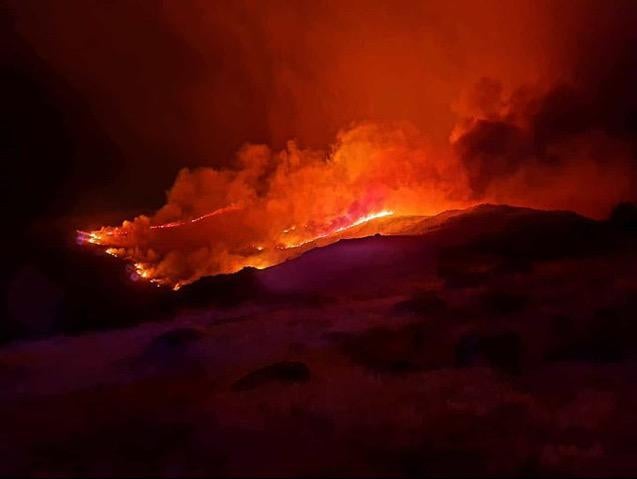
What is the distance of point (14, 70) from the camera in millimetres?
40312

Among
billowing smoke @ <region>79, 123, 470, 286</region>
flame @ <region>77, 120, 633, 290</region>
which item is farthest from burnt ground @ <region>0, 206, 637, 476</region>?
flame @ <region>77, 120, 633, 290</region>

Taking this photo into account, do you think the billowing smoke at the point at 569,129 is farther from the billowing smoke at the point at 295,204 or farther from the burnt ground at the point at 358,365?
the burnt ground at the point at 358,365

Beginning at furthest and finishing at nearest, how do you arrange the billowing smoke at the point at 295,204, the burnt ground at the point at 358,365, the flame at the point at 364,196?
the flame at the point at 364,196
the billowing smoke at the point at 295,204
the burnt ground at the point at 358,365

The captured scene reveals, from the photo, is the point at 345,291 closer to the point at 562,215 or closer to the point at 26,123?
the point at 562,215

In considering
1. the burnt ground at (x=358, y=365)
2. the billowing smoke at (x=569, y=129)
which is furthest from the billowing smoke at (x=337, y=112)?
the burnt ground at (x=358, y=365)

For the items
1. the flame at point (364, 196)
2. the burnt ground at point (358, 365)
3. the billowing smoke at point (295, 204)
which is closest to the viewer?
the burnt ground at point (358, 365)

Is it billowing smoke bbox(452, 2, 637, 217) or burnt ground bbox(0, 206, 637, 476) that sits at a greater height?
billowing smoke bbox(452, 2, 637, 217)

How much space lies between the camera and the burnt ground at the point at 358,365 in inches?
367

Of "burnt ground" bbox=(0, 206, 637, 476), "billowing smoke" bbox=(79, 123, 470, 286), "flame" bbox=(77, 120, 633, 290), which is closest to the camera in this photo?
"burnt ground" bbox=(0, 206, 637, 476)

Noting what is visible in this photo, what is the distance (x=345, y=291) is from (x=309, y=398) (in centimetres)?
1158

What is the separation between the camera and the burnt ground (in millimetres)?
9320

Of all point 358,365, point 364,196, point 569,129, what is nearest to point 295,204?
point 364,196

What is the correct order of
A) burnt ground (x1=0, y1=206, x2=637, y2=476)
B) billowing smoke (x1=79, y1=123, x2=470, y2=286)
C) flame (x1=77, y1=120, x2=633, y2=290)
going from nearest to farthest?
burnt ground (x1=0, y1=206, x2=637, y2=476)
billowing smoke (x1=79, y1=123, x2=470, y2=286)
flame (x1=77, y1=120, x2=633, y2=290)

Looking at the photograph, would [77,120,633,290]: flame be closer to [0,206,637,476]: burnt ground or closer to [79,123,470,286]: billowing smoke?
[79,123,470,286]: billowing smoke
